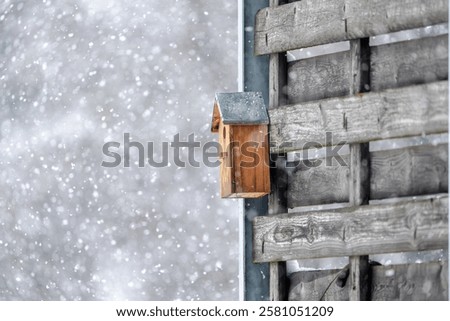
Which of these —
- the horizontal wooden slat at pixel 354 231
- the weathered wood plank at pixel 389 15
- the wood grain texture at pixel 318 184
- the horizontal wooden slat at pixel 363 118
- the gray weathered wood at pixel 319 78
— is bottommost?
the horizontal wooden slat at pixel 354 231

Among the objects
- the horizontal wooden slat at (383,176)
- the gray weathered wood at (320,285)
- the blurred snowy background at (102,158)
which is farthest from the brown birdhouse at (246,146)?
the blurred snowy background at (102,158)

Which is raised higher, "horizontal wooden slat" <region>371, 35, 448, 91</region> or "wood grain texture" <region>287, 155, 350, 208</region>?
"horizontal wooden slat" <region>371, 35, 448, 91</region>

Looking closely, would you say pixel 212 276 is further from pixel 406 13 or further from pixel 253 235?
pixel 406 13

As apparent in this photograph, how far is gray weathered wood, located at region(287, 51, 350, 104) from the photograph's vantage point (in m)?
3.54

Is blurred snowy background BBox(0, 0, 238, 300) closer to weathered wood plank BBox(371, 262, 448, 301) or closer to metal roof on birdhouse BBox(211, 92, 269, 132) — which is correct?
metal roof on birdhouse BBox(211, 92, 269, 132)

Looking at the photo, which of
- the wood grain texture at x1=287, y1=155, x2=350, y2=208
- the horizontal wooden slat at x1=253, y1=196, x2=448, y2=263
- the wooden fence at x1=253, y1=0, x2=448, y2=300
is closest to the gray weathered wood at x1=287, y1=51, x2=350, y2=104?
the wooden fence at x1=253, y1=0, x2=448, y2=300

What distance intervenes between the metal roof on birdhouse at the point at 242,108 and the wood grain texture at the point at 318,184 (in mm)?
198

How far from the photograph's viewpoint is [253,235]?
12.3 feet

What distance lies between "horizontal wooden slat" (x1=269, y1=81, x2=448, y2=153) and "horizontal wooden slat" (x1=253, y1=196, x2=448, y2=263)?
222 millimetres

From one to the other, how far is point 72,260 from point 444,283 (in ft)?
13.7

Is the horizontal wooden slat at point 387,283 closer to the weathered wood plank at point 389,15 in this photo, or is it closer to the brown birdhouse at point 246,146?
the brown birdhouse at point 246,146

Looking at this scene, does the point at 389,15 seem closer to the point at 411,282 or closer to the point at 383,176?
the point at 383,176

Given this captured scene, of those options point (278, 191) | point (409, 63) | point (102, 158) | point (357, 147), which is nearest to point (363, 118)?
point (357, 147)

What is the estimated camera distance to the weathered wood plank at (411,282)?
3.19 m
